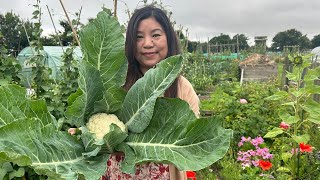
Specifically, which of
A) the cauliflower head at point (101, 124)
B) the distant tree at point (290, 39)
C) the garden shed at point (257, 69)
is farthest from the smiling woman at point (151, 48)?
the distant tree at point (290, 39)

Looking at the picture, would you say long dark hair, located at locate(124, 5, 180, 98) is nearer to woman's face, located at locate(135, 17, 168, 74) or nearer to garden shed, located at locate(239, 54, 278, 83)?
woman's face, located at locate(135, 17, 168, 74)

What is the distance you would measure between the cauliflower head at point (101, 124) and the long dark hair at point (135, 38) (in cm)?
47

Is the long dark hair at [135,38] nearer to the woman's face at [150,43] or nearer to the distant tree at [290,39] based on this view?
the woman's face at [150,43]

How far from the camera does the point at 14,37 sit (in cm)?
2272

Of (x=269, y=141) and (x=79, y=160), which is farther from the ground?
(x=79, y=160)

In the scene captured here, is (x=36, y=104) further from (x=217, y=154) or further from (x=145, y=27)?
(x=145, y=27)

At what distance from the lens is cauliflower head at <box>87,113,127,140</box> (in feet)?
3.43

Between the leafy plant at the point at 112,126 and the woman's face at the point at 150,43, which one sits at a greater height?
the woman's face at the point at 150,43

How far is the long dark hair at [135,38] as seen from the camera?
1543 mm

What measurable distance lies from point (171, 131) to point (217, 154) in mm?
143

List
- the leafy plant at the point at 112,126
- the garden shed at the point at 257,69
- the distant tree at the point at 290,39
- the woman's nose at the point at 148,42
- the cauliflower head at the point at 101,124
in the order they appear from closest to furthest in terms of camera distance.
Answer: the leafy plant at the point at 112,126 → the cauliflower head at the point at 101,124 → the woman's nose at the point at 148,42 → the garden shed at the point at 257,69 → the distant tree at the point at 290,39

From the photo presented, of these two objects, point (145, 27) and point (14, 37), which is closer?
point (145, 27)

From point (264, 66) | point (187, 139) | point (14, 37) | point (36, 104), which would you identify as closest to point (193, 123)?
point (187, 139)

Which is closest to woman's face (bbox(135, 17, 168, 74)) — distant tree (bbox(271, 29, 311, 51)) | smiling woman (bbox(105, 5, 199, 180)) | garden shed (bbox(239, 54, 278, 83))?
smiling woman (bbox(105, 5, 199, 180))
